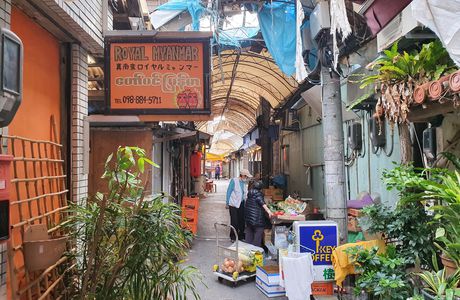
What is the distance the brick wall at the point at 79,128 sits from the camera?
Answer: 5.29m

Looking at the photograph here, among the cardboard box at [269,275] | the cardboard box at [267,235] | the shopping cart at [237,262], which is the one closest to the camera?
the cardboard box at [269,275]

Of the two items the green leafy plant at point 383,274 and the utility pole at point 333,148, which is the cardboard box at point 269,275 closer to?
the utility pole at point 333,148

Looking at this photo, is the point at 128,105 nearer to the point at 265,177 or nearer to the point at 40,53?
the point at 40,53

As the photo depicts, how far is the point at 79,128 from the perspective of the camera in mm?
5395

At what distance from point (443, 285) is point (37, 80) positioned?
4.78m

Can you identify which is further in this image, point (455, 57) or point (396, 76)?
point (396, 76)

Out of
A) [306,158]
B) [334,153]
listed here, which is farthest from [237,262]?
[306,158]

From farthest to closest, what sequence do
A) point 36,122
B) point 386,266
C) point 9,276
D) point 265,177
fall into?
point 265,177 < point 36,122 < point 386,266 < point 9,276

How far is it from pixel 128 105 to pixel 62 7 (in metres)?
1.75

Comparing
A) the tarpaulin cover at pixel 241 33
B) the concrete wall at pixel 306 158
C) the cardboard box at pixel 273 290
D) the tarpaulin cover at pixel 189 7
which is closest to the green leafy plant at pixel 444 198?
the cardboard box at pixel 273 290

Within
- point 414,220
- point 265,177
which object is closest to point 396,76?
point 414,220

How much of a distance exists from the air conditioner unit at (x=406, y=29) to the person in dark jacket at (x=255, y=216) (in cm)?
515

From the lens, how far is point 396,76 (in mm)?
4230

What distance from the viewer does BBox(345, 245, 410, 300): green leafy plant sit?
3789 millimetres
